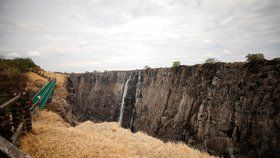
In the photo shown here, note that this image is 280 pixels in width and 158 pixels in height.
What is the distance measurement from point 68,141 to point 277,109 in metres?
9.37

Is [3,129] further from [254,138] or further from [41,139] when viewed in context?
[254,138]

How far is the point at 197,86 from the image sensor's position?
1645 centimetres

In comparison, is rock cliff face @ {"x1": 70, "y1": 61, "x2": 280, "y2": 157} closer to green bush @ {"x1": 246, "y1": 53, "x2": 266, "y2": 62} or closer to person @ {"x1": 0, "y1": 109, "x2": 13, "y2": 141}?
green bush @ {"x1": 246, "y1": 53, "x2": 266, "y2": 62}

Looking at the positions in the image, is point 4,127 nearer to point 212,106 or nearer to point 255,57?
point 212,106

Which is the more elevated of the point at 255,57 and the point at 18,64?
the point at 255,57

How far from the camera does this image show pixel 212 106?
572 inches

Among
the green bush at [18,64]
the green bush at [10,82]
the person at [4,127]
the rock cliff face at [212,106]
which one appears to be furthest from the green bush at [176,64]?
the green bush at [18,64]

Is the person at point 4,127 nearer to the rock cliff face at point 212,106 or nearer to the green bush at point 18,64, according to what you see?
the rock cliff face at point 212,106

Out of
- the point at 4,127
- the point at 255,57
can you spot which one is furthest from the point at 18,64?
the point at 255,57

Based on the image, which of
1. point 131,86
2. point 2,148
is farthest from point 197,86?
point 2,148

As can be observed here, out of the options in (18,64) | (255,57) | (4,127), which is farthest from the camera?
(18,64)

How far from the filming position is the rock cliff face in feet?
36.9

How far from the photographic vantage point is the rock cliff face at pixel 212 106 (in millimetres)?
11237

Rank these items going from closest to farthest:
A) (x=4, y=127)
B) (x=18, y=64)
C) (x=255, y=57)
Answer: (x=4, y=127) < (x=255, y=57) < (x=18, y=64)
